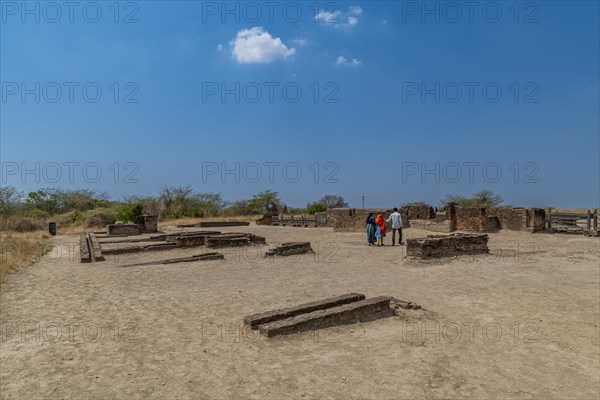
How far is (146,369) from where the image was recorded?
445cm

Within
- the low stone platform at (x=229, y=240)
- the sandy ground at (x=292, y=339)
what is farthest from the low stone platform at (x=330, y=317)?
the low stone platform at (x=229, y=240)

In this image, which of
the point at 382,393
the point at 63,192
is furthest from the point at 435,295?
the point at 63,192

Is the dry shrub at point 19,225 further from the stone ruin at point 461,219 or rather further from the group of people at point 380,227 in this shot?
the group of people at point 380,227

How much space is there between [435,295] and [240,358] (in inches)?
189

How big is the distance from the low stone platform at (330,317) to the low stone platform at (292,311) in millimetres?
171

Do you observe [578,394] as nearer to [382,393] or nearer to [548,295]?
[382,393]

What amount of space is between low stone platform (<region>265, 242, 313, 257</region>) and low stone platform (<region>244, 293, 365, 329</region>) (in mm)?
6967

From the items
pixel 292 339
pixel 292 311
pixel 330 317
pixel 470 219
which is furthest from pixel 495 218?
pixel 292 339

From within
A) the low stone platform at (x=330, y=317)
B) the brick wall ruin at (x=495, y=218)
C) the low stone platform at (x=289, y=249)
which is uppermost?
the brick wall ruin at (x=495, y=218)

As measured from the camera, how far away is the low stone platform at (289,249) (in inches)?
543

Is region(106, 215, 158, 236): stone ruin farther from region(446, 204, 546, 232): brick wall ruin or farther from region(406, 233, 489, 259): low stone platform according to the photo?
region(406, 233, 489, 259): low stone platform

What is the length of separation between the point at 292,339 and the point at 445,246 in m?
8.56

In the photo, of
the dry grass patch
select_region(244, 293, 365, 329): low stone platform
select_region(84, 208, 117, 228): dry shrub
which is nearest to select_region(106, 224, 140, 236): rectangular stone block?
the dry grass patch

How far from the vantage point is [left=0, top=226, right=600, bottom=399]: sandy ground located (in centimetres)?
418
